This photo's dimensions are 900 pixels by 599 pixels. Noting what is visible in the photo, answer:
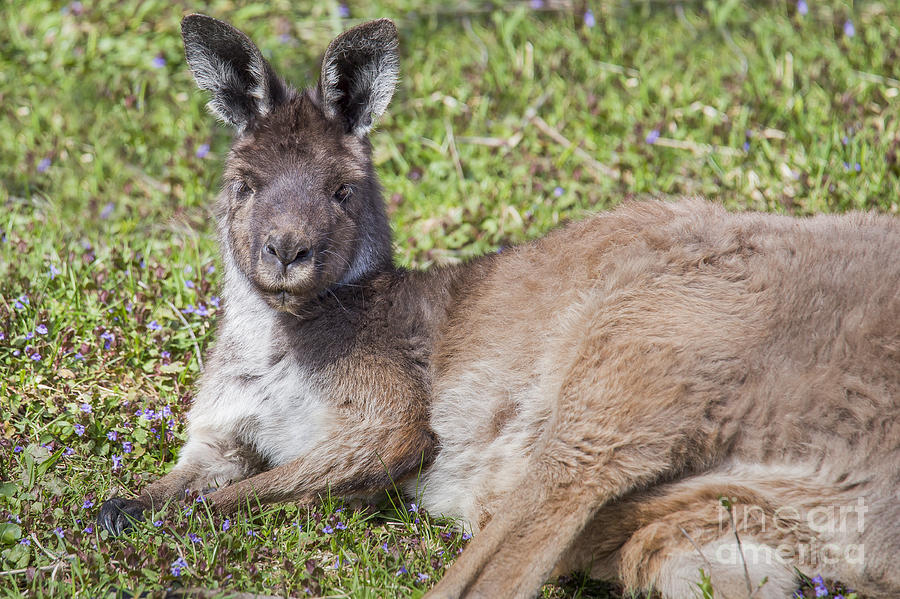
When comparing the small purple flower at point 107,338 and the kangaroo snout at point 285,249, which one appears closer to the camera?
the kangaroo snout at point 285,249

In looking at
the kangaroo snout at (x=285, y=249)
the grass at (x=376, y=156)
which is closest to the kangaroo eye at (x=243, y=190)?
the kangaroo snout at (x=285, y=249)

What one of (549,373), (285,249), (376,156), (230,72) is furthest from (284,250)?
(376,156)

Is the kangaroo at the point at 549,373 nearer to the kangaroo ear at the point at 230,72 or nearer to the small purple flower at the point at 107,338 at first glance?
the kangaroo ear at the point at 230,72

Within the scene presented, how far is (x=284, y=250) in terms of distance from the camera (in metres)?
3.70

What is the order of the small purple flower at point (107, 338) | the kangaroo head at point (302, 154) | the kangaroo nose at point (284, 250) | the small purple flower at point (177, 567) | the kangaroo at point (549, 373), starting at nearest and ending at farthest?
the kangaroo at point (549, 373) → the small purple flower at point (177, 567) → the kangaroo nose at point (284, 250) → the kangaroo head at point (302, 154) → the small purple flower at point (107, 338)

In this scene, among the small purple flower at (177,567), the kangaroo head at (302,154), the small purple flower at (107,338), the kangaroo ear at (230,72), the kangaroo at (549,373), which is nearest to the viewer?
the kangaroo at (549,373)

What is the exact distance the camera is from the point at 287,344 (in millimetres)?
4016

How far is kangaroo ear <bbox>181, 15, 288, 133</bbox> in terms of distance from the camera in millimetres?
4078

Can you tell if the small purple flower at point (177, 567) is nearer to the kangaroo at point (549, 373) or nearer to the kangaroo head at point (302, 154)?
the kangaroo at point (549, 373)

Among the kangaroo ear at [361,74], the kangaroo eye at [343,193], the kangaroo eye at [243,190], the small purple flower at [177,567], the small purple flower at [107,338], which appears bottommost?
the small purple flower at [177,567]

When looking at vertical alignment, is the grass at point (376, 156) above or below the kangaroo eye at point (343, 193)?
below

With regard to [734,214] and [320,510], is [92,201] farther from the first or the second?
[734,214]

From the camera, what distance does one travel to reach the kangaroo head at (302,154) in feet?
12.6

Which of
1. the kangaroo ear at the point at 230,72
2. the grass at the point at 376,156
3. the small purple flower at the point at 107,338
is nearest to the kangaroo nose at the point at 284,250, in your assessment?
the kangaroo ear at the point at 230,72
